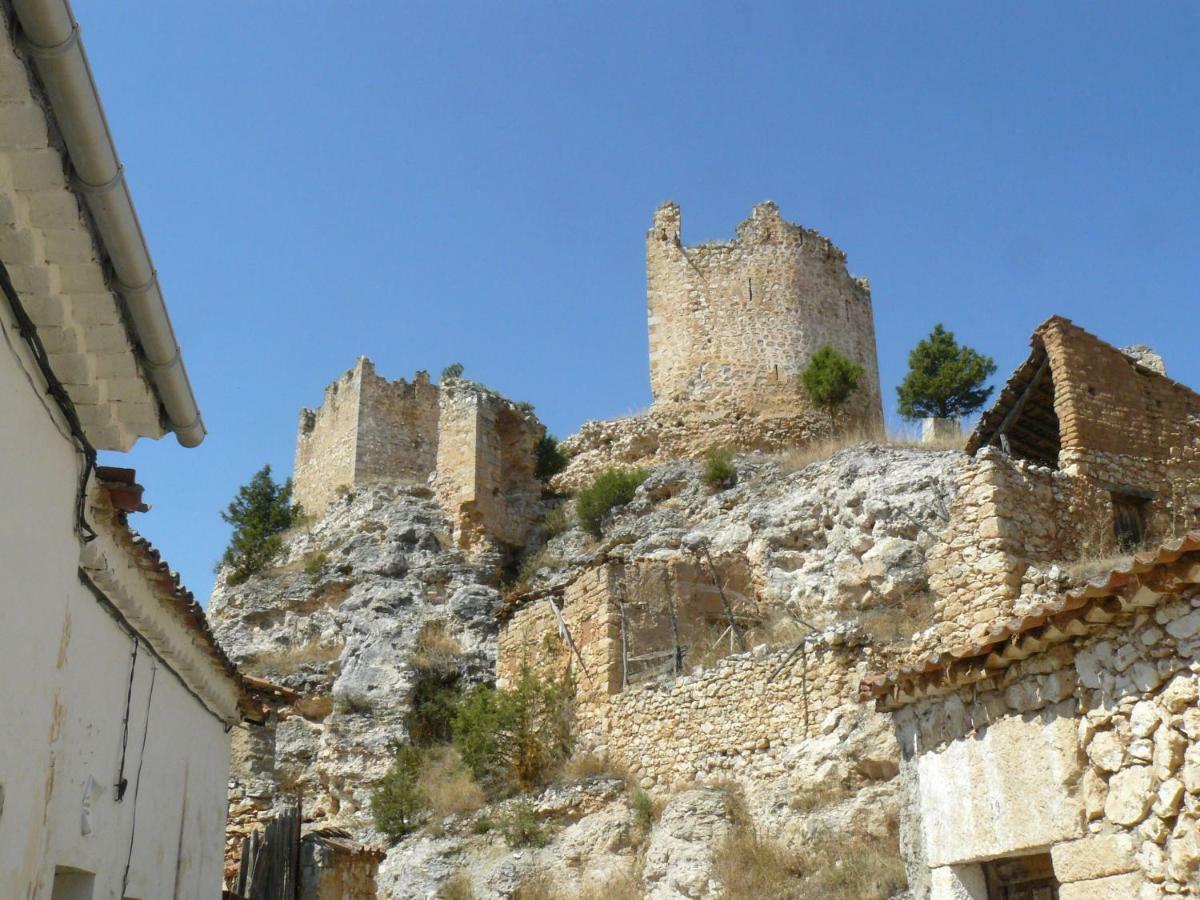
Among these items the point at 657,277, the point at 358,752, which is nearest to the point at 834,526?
the point at 358,752

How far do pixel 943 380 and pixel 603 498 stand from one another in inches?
365

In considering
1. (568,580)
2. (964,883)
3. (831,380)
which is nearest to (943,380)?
(831,380)

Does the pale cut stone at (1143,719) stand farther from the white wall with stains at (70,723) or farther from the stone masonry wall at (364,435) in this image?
the stone masonry wall at (364,435)

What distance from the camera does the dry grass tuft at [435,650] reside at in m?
22.9

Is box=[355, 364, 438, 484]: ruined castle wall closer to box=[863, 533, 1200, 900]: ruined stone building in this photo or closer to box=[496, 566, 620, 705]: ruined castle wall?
box=[496, 566, 620, 705]: ruined castle wall

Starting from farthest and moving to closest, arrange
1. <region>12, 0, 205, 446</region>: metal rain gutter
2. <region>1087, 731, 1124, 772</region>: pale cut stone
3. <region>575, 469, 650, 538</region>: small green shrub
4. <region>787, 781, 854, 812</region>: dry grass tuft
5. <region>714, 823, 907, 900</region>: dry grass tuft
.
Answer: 1. <region>575, 469, 650, 538</region>: small green shrub
2. <region>787, 781, 854, 812</region>: dry grass tuft
3. <region>714, 823, 907, 900</region>: dry grass tuft
4. <region>1087, 731, 1124, 772</region>: pale cut stone
5. <region>12, 0, 205, 446</region>: metal rain gutter

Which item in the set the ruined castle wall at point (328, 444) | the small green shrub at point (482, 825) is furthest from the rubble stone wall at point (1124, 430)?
the ruined castle wall at point (328, 444)

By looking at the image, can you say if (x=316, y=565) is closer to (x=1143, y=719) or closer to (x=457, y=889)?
(x=457, y=889)

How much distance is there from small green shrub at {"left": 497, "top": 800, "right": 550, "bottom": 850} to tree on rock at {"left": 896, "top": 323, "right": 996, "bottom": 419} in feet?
54.8

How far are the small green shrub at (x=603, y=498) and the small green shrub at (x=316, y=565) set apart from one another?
5.65 meters

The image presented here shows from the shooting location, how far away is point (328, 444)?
35.3 m

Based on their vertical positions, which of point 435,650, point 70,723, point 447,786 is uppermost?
point 435,650

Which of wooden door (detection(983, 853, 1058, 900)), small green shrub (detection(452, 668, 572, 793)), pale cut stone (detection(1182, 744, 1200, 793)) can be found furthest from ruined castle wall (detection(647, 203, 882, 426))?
pale cut stone (detection(1182, 744, 1200, 793))

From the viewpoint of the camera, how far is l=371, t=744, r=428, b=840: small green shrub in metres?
18.5
